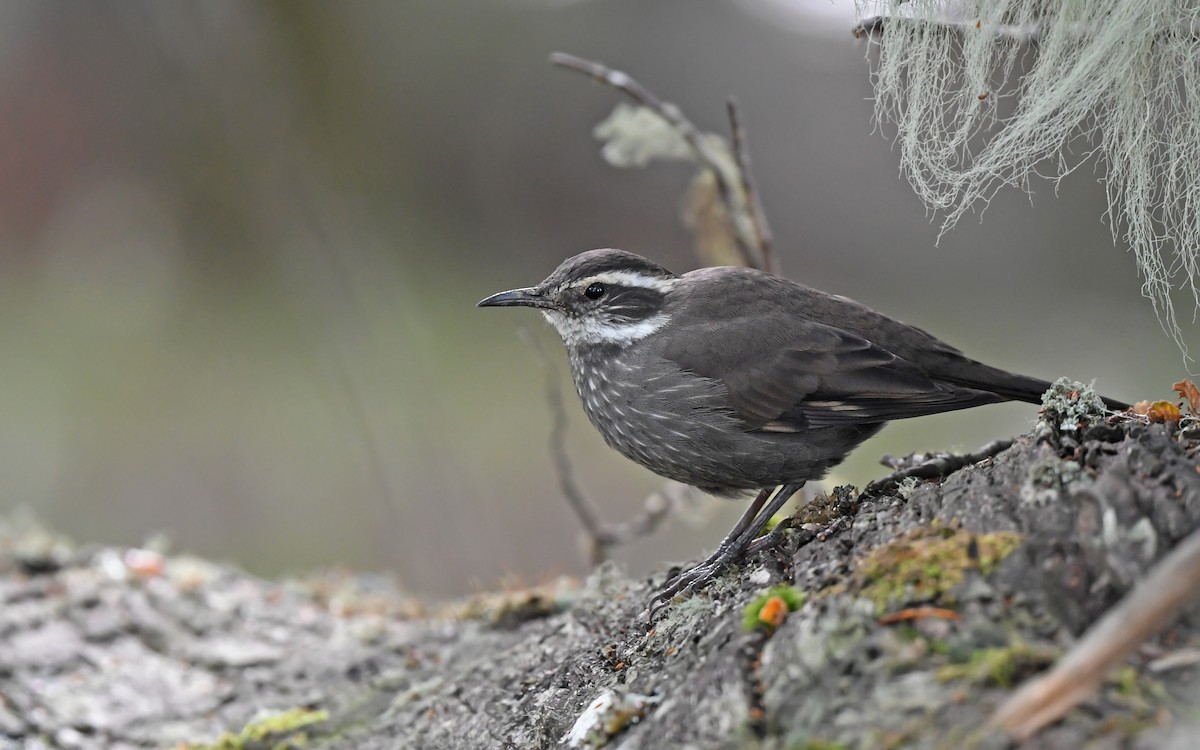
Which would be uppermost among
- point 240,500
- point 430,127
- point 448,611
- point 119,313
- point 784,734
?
point 430,127

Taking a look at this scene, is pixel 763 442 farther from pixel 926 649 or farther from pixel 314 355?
pixel 314 355

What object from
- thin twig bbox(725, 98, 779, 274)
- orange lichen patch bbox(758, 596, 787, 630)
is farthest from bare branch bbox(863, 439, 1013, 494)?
thin twig bbox(725, 98, 779, 274)

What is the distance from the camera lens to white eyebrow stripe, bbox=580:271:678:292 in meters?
4.41

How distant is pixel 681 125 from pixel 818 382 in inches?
69.7

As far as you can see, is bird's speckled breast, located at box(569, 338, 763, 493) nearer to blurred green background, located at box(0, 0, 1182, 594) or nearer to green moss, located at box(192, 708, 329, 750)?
green moss, located at box(192, 708, 329, 750)

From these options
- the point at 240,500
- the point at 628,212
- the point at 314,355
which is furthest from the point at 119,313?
the point at 628,212

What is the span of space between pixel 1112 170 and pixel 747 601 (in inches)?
67.8

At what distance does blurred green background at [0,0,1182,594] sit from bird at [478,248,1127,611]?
495cm

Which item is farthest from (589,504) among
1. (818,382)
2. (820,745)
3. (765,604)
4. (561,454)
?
(820,745)

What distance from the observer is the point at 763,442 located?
3877mm

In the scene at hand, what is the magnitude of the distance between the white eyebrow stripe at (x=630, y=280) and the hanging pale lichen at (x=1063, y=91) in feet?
4.32

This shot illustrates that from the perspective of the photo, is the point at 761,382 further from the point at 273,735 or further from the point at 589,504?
the point at 273,735

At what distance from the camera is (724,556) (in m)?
3.68

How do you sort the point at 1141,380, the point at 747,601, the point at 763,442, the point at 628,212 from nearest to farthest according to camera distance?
the point at 747,601 → the point at 763,442 → the point at 1141,380 → the point at 628,212
